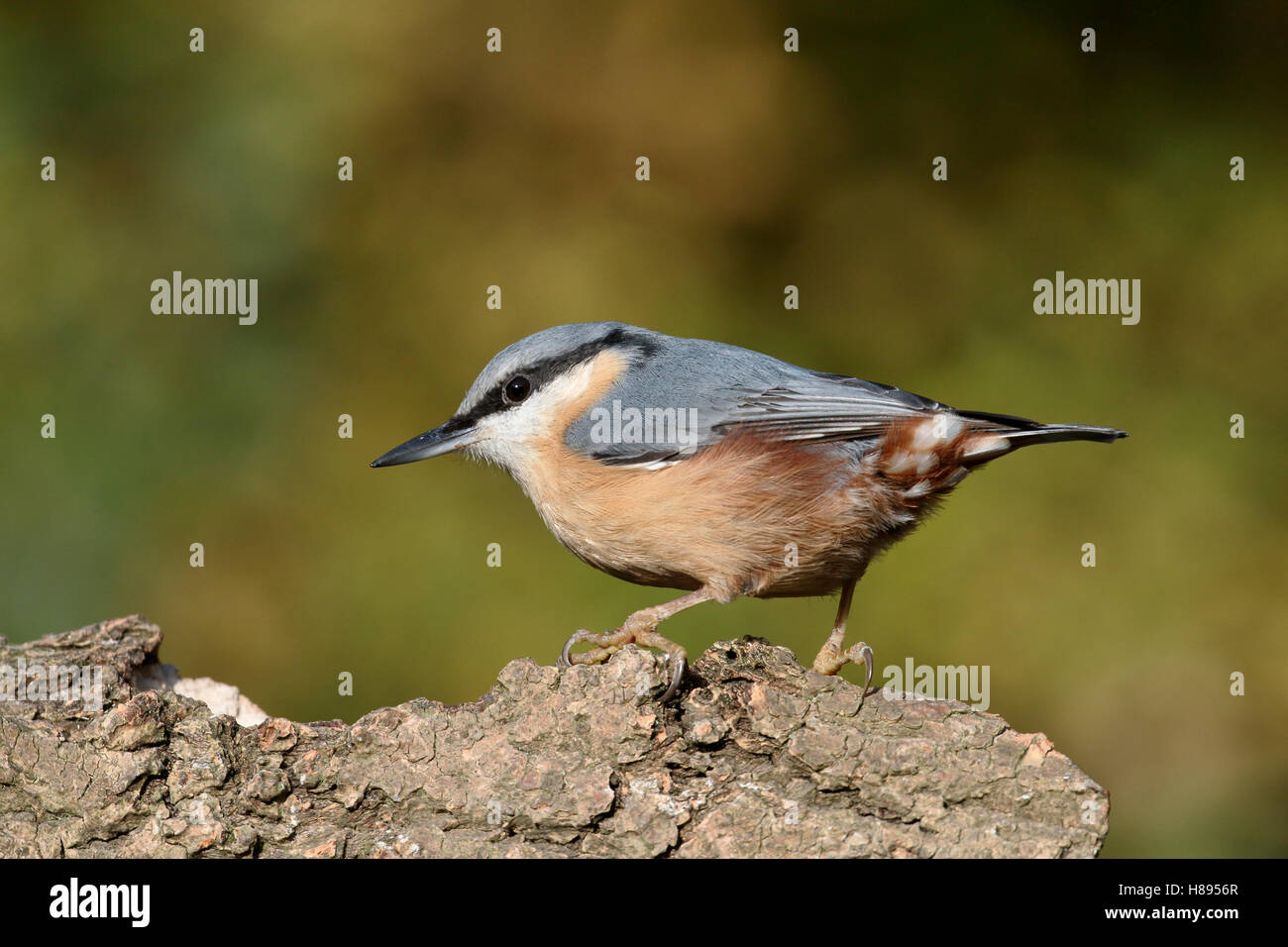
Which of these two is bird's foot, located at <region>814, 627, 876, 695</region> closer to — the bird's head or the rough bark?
the rough bark

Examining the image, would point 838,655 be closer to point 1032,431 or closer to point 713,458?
point 713,458

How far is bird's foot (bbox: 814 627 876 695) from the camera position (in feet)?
9.40

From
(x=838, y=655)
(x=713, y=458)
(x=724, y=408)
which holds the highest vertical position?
(x=724, y=408)

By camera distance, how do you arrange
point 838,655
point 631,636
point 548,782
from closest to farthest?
point 548,782 < point 631,636 < point 838,655

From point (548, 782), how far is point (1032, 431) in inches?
59.0

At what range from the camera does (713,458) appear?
9.33 feet

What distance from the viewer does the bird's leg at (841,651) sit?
2.87m

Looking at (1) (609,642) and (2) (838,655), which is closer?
(1) (609,642)

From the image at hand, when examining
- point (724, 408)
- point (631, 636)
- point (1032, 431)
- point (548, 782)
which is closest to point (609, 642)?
point (631, 636)

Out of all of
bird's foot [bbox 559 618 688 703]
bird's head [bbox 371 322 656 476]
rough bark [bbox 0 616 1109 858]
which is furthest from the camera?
bird's head [bbox 371 322 656 476]

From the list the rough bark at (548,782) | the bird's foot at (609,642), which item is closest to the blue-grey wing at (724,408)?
the bird's foot at (609,642)

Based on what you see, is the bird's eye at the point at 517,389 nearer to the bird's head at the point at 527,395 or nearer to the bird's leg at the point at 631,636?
the bird's head at the point at 527,395

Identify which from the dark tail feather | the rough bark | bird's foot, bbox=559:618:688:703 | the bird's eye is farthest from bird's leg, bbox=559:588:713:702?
the dark tail feather
